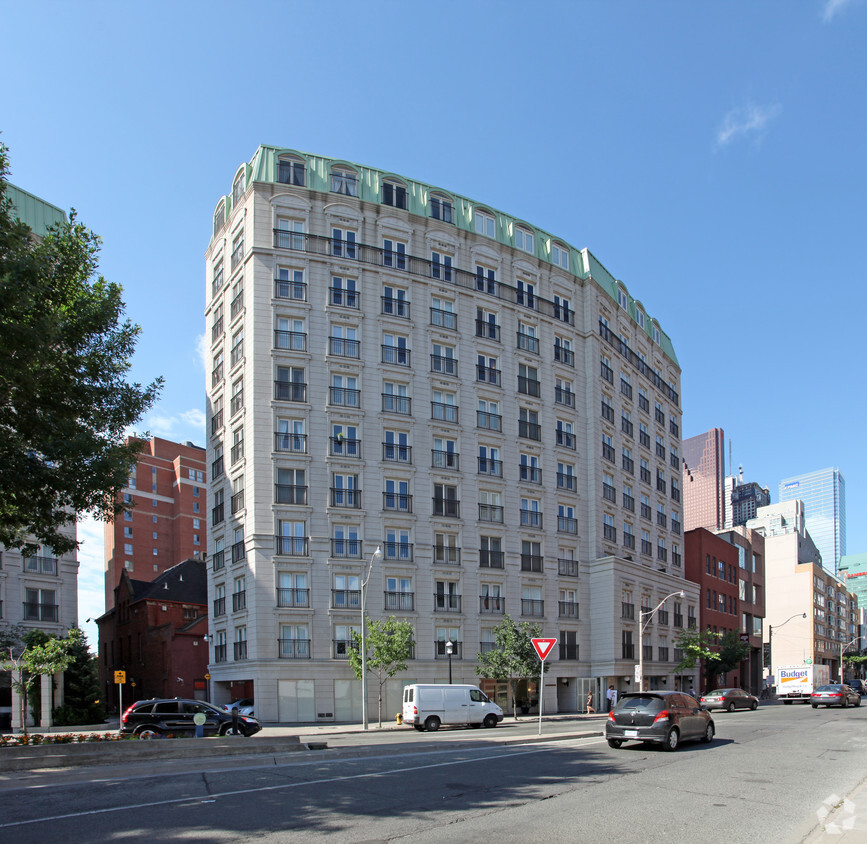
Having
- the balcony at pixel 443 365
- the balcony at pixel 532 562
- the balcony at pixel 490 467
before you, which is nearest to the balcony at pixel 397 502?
the balcony at pixel 490 467

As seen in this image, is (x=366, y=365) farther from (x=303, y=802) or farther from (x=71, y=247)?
(x=303, y=802)

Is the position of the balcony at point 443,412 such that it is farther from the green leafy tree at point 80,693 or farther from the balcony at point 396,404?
the green leafy tree at point 80,693

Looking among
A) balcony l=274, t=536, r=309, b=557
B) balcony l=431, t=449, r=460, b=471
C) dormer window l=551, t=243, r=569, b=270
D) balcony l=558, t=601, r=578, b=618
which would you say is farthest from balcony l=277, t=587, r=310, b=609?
dormer window l=551, t=243, r=569, b=270

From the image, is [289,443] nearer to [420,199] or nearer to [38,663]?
[38,663]

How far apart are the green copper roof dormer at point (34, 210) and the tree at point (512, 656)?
114ft

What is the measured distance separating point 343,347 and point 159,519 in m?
63.5

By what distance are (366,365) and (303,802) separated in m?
34.2

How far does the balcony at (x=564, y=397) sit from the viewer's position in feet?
178

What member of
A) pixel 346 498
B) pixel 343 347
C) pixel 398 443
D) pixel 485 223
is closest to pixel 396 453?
pixel 398 443

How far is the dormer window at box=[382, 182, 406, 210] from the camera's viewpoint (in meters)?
49.1

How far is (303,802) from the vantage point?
12.9 metres

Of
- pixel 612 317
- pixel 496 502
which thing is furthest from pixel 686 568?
pixel 496 502

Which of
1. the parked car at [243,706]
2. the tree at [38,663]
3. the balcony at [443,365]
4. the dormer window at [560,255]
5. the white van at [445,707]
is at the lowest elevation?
the parked car at [243,706]

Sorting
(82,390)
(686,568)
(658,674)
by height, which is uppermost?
(82,390)
